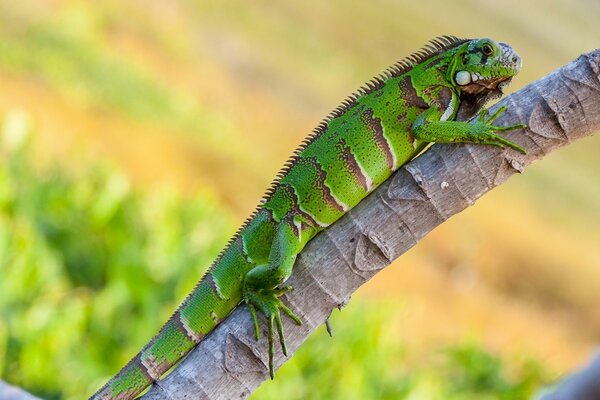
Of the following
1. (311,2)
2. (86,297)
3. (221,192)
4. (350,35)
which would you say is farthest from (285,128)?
(86,297)

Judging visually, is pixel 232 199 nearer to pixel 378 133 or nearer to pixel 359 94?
pixel 359 94

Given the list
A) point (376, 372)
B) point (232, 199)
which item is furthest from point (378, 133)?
point (232, 199)

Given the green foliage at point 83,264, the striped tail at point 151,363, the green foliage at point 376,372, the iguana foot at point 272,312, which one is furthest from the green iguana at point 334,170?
the green foliage at point 376,372

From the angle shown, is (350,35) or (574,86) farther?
(350,35)

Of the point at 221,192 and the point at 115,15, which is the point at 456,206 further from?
the point at 115,15

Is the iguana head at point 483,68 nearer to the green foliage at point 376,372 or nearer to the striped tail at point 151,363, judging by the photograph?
the striped tail at point 151,363
